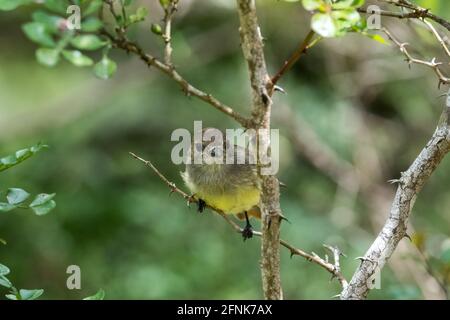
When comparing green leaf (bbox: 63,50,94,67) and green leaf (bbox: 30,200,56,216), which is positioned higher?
green leaf (bbox: 63,50,94,67)

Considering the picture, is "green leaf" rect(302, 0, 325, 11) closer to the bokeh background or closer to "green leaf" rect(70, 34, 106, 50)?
"green leaf" rect(70, 34, 106, 50)

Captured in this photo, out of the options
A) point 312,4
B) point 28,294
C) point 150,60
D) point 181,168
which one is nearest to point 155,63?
point 150,60

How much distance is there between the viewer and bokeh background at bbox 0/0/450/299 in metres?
7.34

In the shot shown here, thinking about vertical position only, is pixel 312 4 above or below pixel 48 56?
above

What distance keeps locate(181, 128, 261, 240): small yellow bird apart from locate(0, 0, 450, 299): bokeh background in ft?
6.78

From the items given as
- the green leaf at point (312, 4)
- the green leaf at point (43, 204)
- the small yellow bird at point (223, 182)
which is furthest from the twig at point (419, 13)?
the small yellow bird at point (223, 182)

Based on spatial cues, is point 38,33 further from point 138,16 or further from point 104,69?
point 138,16

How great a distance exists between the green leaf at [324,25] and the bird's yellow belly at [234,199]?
8.81 ft

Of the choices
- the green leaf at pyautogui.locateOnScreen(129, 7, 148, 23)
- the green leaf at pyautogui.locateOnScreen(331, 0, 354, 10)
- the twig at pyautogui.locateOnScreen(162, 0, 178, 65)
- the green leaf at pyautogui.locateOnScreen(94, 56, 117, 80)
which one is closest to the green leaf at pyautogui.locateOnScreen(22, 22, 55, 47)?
the green leaf at pyautogui.locateOnScreen(94, 56, 117, 80)

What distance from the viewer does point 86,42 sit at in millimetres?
2191

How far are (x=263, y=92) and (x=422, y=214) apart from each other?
575cm

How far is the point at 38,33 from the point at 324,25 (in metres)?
0.83

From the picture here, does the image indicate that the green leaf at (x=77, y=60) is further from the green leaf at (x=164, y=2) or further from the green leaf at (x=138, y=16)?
the green leaf at (x=164, y=2)

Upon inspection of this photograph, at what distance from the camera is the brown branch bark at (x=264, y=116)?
255cm
